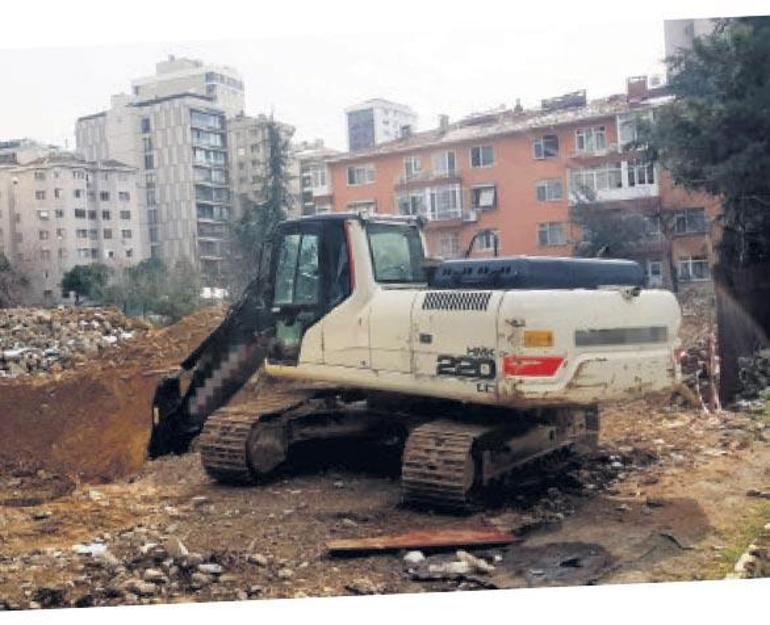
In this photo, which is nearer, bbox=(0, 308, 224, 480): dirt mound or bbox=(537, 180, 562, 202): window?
bbox=(537, 180, 562, 202): window

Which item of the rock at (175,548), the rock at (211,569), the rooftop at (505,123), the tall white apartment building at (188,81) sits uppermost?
the tall white apartment building at (188,81)

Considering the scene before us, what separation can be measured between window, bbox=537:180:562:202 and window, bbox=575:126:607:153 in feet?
1.16

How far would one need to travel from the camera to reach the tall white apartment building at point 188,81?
19.8ft

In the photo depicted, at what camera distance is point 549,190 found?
7816mm

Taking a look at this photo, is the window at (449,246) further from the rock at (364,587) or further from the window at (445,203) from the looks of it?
the rock at (364,587)

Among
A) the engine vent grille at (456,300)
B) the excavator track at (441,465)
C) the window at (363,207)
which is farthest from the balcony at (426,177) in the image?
the excavator track at (441,465)

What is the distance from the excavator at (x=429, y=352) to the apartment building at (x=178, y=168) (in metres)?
0.61

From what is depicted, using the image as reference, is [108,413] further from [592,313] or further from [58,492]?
[592,313]

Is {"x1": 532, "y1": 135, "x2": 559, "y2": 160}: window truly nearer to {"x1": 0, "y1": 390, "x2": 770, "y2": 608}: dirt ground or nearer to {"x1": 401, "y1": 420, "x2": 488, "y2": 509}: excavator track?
{"x1": 0, "y1": 390, "x2": 770, "y2": 608}: dirt ground

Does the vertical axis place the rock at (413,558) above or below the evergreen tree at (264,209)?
below

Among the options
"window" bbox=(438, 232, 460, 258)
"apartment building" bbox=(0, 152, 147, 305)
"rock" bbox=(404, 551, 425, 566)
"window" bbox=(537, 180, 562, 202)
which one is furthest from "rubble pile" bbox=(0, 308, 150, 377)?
"rock" bbox=(404, 551, 425, 566)

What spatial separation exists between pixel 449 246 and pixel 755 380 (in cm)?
294

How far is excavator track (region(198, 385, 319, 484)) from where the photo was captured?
5.89 metres

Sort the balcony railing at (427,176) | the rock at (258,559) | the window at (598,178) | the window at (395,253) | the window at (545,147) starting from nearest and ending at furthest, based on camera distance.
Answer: the rock at (258,559), the window at (395,253), the window at (598,178), the window at (545,147), the balcony railing at (427,176)
